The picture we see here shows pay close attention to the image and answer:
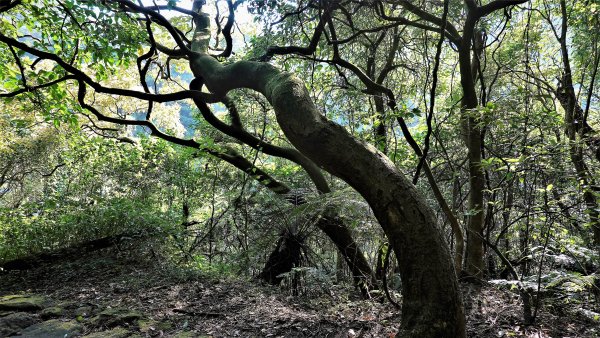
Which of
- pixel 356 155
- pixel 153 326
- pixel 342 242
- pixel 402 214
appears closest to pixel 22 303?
pixel 153 326

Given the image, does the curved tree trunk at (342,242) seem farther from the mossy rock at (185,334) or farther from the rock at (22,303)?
the rock at (22,303)

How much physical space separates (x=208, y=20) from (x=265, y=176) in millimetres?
2918

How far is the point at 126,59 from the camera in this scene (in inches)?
211

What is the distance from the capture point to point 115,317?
3.87m

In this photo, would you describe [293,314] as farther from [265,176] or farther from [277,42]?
[277,42]

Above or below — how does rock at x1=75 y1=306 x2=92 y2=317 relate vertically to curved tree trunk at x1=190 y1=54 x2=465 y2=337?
below

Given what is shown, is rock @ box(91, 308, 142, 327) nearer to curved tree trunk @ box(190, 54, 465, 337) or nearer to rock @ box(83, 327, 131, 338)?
rock @ box(83, 327, 131, 338)

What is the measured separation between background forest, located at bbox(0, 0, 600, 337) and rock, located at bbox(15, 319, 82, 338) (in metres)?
2.13

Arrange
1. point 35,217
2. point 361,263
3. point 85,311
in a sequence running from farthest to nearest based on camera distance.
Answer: point 35,217 → point 361,263 → point 85,311

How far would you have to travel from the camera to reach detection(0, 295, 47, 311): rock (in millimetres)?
4375

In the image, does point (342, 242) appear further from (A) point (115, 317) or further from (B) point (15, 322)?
(B) point (15, 322)

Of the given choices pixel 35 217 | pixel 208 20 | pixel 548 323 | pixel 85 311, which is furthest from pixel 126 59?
pixel 548 323

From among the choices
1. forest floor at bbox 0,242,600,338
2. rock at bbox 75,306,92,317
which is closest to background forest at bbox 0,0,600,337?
forest floor at bbox 0,242,600,338

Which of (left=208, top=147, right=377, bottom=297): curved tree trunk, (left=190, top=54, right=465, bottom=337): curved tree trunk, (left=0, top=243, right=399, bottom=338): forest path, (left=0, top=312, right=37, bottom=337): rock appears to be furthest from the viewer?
(left=208, top=147, right=377, bottom=297): curved tree trunk
